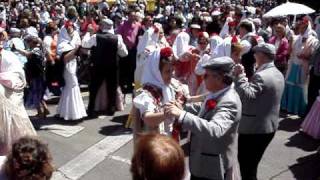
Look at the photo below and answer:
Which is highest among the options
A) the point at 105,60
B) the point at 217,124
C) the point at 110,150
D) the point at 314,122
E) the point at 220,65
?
the point at 220,65

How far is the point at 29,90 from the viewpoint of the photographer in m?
8.68

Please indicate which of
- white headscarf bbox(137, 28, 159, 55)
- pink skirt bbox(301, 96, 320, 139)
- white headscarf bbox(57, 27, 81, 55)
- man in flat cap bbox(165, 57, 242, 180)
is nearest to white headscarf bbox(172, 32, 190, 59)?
white headscarf bbox(137, 28, 159, 55)

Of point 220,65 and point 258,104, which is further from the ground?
point 220,65

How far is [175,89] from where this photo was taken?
15.4ft

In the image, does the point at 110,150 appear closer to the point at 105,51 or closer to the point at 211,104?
the point at 105,51

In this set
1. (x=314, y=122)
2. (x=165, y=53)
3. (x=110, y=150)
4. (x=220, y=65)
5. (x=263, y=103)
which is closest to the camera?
(x=220, y=65)

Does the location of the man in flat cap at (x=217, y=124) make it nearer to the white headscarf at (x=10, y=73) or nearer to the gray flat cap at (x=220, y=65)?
the gray flat cap at (x=220, y=65)

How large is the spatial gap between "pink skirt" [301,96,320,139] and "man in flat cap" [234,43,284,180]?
260cm

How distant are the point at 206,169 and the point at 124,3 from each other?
20906 mm

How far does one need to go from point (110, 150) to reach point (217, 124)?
3.88 m

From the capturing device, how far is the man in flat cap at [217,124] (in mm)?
3929

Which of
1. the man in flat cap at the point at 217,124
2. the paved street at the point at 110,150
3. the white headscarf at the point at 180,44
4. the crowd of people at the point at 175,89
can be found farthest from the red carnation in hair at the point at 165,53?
the white headscarf at the point at 180,44

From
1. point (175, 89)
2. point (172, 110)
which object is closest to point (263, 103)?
point (175, 89)

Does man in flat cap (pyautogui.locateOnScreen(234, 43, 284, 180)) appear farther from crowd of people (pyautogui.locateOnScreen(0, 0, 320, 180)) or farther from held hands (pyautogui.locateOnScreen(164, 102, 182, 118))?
held hands (pyautogui.locateOnScreen(164, 102, 182, 118))
